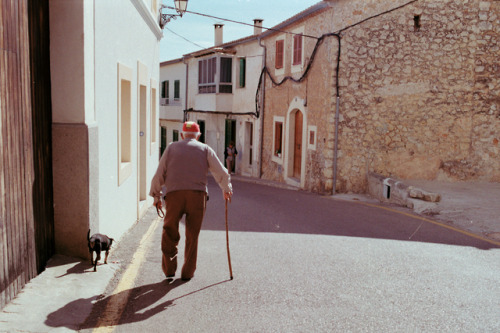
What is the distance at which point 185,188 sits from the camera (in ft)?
18.2

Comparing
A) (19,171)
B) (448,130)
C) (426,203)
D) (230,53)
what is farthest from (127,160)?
(230,53)

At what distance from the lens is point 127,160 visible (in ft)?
28.3

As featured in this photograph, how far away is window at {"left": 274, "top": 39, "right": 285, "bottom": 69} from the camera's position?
20859mm

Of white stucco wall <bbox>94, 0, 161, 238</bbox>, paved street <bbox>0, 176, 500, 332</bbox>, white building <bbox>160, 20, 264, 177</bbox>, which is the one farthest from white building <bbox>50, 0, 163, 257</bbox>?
white building <bbox>160, 20, 264, 177</bbox>

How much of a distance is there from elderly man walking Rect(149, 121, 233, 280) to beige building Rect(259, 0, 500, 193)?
33.9ft

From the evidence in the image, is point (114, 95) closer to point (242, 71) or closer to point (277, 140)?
point (277, 140)

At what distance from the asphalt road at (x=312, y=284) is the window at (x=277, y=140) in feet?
40.0

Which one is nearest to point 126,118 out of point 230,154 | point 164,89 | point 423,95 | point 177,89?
point 423,95

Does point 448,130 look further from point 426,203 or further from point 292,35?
point 292,35

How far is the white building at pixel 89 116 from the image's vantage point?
5426 mm

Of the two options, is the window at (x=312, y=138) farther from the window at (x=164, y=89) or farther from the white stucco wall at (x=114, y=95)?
the window at (x=164, y=89)

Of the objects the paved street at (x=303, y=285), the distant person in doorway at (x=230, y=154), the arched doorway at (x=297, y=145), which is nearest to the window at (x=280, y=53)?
the arched doorway at (x=297, y=145)

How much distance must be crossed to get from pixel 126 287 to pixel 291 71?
1536cm

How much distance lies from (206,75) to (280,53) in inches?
Answer: 321
